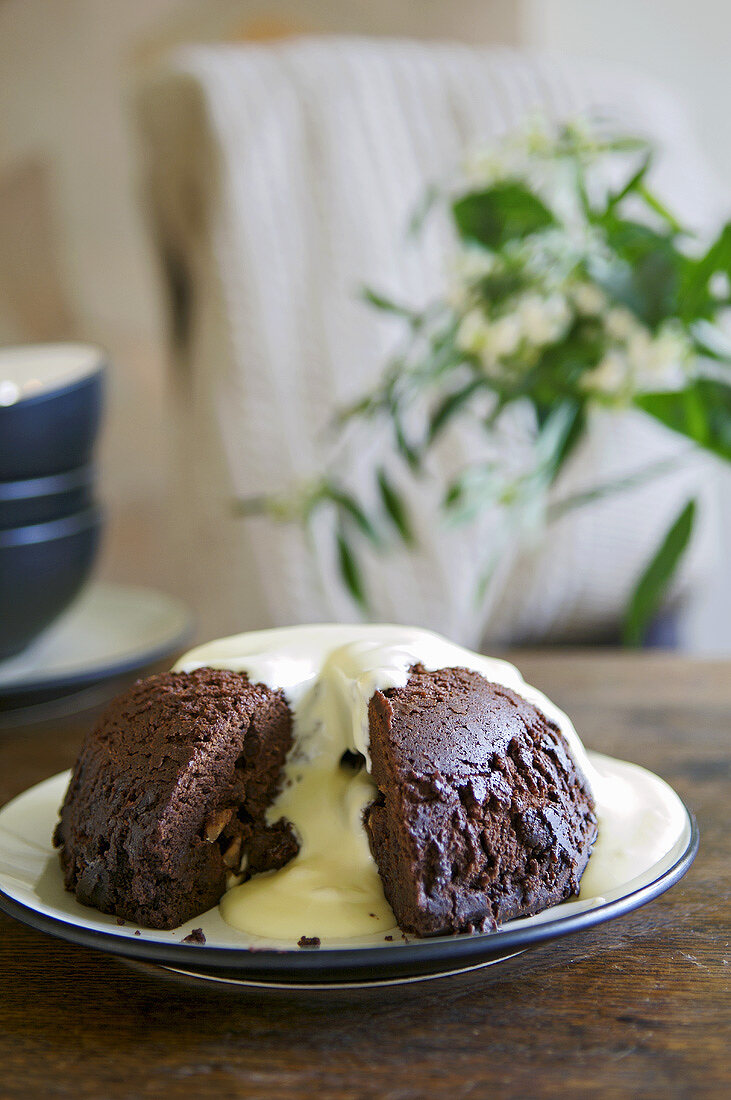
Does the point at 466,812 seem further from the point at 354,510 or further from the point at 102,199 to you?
the point at 102,199

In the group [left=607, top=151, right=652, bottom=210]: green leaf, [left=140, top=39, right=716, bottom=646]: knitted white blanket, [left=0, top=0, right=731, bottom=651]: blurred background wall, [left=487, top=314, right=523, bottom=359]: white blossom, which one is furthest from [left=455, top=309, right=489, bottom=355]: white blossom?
[left=0, top=0, right=731, bottom=651]: blurred background wall

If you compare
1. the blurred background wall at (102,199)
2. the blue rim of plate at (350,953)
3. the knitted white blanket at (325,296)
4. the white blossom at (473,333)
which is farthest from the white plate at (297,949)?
the blurred background wall at (102,199)

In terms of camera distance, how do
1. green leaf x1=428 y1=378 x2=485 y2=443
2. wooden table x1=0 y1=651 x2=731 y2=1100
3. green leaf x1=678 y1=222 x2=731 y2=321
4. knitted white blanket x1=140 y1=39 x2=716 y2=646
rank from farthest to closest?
knitted white blanket x1=140 y1=39 x2=716 y2=646, green leaf x1=428 y1=378 x2=485 y2=443, green leaf x1=678 y1=222 x2=731 y2=321, wooden table x1=0 y1=651 x2=731 y2=1100

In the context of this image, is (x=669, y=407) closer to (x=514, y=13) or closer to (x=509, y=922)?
(x=509, y=922)

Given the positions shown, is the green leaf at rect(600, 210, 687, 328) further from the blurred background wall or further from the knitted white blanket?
the blurred background wall

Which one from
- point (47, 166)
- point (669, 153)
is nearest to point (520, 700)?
point (669, 153)

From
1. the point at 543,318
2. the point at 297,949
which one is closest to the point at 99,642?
the point at 543,318
